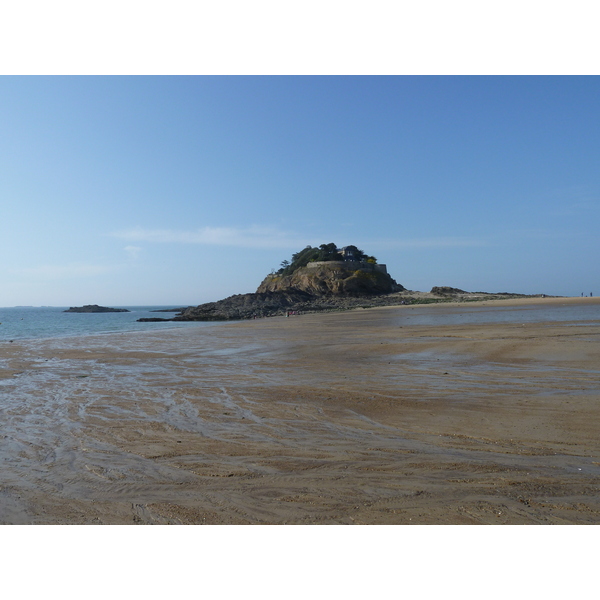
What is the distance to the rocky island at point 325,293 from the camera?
60.3 meters

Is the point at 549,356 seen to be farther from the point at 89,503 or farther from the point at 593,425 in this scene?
the point at 89,503

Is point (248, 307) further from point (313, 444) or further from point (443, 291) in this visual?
point (313, 444)

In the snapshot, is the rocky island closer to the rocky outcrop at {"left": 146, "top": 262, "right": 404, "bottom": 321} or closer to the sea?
the rocky outcrop at {"left": 146, "top": 262, "right": 404, "bottom": 321}

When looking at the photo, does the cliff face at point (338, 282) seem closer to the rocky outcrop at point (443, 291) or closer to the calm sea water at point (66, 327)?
the rocky outcrop at point (443, 291)

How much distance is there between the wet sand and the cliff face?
61.7 metres

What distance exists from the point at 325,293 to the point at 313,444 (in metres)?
69.6

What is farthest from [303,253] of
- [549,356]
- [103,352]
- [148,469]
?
[148,469]

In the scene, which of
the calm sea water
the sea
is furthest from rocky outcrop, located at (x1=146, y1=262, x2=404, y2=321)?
the sea

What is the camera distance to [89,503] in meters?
4.21

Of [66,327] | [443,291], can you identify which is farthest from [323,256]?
[66,327]

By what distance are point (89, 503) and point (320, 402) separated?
468cm

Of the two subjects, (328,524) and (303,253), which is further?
(303,253)

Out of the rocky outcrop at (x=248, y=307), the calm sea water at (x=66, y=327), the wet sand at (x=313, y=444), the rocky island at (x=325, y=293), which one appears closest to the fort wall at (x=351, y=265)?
the rocky island at (x=325, y=293)

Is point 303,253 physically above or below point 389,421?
above
